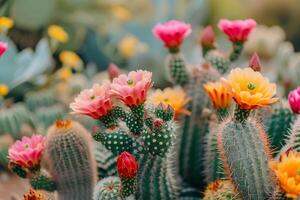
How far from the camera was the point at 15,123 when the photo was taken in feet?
12.3

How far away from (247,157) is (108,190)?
1.81ft

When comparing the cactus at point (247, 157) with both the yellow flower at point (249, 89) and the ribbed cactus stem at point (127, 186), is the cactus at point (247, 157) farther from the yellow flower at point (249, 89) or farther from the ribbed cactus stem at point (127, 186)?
the ribbed cactus stem at point (127, 186)

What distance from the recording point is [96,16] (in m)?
5.53

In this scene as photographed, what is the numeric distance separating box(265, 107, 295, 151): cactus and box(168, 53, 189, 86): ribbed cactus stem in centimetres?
48

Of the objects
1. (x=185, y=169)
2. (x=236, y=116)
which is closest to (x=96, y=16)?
(x=185, y=169)

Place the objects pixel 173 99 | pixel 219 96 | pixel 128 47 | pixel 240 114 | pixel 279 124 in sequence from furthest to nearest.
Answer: pixel 128 47 → pixel 279 124 → pixel 173 99 → pixel 219 96 → pixel 240 114

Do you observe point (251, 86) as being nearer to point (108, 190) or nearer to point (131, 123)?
point (131, 123)

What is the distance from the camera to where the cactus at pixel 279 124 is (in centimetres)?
307

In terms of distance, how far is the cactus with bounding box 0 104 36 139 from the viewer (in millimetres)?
3713

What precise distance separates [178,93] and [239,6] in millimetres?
3630

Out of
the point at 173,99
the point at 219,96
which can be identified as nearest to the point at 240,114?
the point at 219,96

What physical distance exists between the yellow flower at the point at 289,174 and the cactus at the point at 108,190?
0.61 metres

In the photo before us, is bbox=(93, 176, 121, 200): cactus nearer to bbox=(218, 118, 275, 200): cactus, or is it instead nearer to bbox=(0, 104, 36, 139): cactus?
bbox=(218, 118, 275, 200): cactus

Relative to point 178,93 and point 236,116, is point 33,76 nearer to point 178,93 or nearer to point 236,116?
point 178,93
